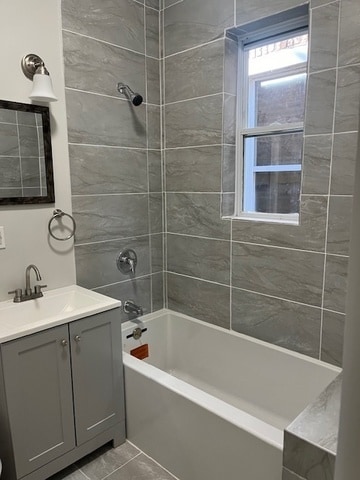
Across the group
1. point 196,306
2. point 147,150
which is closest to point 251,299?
point 196,306

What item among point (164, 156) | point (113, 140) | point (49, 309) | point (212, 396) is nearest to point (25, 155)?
point (113, 140)

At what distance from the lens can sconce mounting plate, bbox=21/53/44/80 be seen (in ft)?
6.08

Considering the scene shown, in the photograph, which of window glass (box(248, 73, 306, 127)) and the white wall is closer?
the white wall

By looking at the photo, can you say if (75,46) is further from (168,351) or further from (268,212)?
(168,351)

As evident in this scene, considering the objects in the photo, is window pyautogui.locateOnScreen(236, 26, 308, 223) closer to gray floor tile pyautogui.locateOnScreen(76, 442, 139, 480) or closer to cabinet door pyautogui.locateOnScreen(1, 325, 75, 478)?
cabinet door pyautogui.locateOnScreen(1, 325, 75, 478)

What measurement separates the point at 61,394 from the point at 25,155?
4.13 ft

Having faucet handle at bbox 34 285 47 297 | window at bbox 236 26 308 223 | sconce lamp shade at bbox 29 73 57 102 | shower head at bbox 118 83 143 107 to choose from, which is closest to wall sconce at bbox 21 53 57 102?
sconce lamp shade at bbox 29 73 57 102

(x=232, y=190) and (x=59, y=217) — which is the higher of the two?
(x=232, y=190)

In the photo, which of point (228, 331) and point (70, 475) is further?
point (228, 331)

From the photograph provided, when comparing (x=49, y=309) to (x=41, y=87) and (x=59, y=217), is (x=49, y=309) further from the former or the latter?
(x=41, y=87)

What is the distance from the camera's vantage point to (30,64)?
6.11 feet

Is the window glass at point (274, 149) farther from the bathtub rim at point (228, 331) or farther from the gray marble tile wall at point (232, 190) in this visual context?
the bathtub rim at point (228, 331)

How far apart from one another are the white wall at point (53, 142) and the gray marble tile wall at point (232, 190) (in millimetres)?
779

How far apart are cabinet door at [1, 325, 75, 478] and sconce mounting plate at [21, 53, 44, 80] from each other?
4.41 feet
